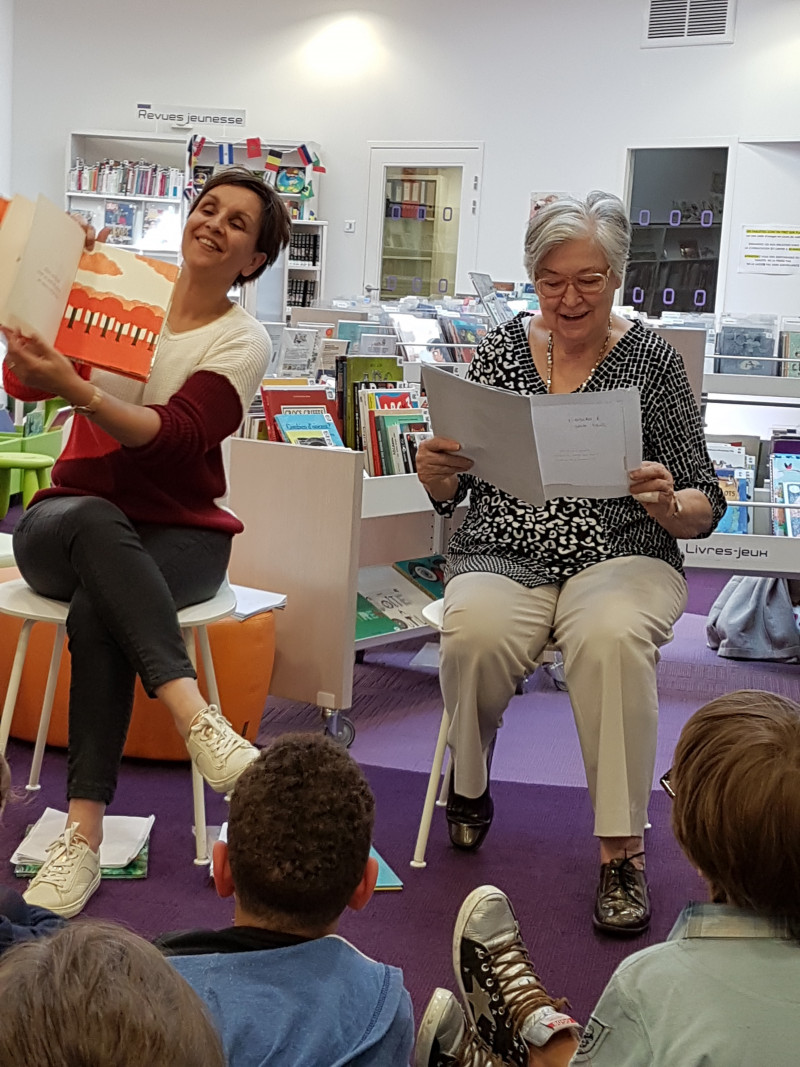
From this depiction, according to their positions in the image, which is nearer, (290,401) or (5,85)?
(290,401)

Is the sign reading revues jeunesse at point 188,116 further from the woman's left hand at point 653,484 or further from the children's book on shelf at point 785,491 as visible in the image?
the woman's left hand at point 653,484

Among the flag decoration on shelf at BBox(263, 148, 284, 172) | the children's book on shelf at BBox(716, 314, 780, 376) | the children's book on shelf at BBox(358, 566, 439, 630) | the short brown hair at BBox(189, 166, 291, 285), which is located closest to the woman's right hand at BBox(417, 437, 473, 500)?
the short brown hair at BBox(189, 166, 291, 285)

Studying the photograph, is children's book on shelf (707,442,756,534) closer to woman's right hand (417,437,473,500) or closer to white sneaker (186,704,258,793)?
woman's right hand (417,437,473,500)

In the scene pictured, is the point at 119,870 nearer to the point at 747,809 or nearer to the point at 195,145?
the point at 747,809

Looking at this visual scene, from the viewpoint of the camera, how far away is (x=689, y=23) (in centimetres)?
925

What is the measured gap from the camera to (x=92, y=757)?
6.68ft

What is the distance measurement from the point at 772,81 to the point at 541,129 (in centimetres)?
178

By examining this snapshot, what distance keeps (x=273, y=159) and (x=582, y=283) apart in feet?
27.4

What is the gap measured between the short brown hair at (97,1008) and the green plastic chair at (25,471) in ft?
17.3

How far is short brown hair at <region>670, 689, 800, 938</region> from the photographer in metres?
1.03

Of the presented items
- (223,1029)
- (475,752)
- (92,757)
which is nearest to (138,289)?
(92,757)

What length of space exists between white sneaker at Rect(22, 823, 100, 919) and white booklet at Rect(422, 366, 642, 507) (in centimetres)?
95

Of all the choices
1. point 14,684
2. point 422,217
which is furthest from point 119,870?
point 422,217

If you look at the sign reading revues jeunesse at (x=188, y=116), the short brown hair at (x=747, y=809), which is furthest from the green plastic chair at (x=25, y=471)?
the sign reading revues jeunesse at (x=188, y=116)
